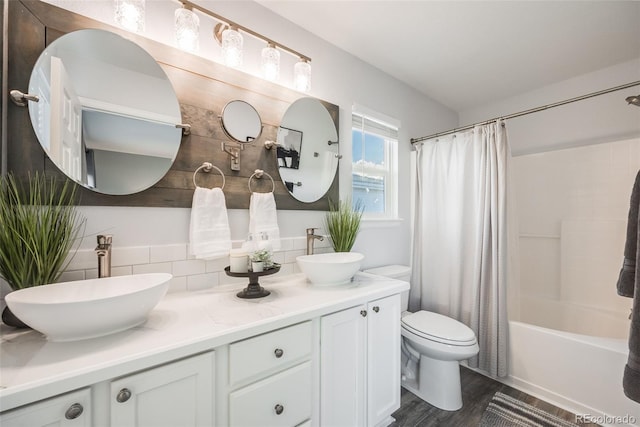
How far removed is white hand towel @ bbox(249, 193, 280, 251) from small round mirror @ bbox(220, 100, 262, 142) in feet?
1.13

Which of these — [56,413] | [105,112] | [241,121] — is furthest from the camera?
[241,121]

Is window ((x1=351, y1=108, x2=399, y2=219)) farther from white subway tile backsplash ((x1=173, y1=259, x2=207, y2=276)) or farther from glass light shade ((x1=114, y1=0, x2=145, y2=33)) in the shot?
glass light shade ((x1=114, y1=0, x2=145, y2=33))

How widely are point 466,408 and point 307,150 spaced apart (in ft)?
6.59

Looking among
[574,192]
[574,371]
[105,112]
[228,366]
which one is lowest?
[574,371]

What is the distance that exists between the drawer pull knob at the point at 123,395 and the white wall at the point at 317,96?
658 mm

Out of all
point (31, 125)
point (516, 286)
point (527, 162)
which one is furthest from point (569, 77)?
point (31, 125)

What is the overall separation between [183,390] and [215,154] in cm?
106

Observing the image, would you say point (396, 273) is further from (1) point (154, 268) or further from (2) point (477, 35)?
(2) point (477, 35)

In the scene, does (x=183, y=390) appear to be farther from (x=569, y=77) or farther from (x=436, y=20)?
(x=569, y=77)

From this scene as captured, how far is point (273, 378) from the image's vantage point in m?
0.97

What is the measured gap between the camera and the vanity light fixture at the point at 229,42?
4.46 feet

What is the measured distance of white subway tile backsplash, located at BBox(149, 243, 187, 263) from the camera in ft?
3.92

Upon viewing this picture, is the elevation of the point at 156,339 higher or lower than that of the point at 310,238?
lower

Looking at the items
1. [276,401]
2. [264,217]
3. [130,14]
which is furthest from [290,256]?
[130,14]
